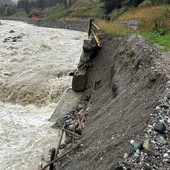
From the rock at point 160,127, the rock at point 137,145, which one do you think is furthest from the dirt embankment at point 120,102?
the rock at point 160,127

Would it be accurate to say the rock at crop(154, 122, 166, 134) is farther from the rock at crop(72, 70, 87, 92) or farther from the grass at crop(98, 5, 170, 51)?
the rock at crop(72, 70, 87, 92)

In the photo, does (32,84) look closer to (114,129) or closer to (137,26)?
(137,26)

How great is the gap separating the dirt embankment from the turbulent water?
2.55 metres

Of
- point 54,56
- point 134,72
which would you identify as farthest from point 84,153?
point 54,56

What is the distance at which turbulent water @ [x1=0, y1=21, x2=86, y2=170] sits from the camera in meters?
15.3

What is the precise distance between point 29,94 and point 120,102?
37.6 ft

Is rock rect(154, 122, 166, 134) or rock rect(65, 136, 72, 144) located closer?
rock rect(154, 122, 166, 134)

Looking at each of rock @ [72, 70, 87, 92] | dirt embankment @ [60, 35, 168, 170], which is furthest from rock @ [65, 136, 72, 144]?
rock @ [72, 70, 87, 92]

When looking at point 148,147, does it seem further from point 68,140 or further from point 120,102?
point 68,140

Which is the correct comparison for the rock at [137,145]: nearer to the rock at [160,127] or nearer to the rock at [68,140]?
the rock at [160,127]

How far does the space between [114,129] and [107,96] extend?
5.87 meters

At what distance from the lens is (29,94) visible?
23391 mm

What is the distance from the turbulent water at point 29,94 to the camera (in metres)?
15.3

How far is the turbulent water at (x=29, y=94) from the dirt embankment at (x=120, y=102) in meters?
2.55
